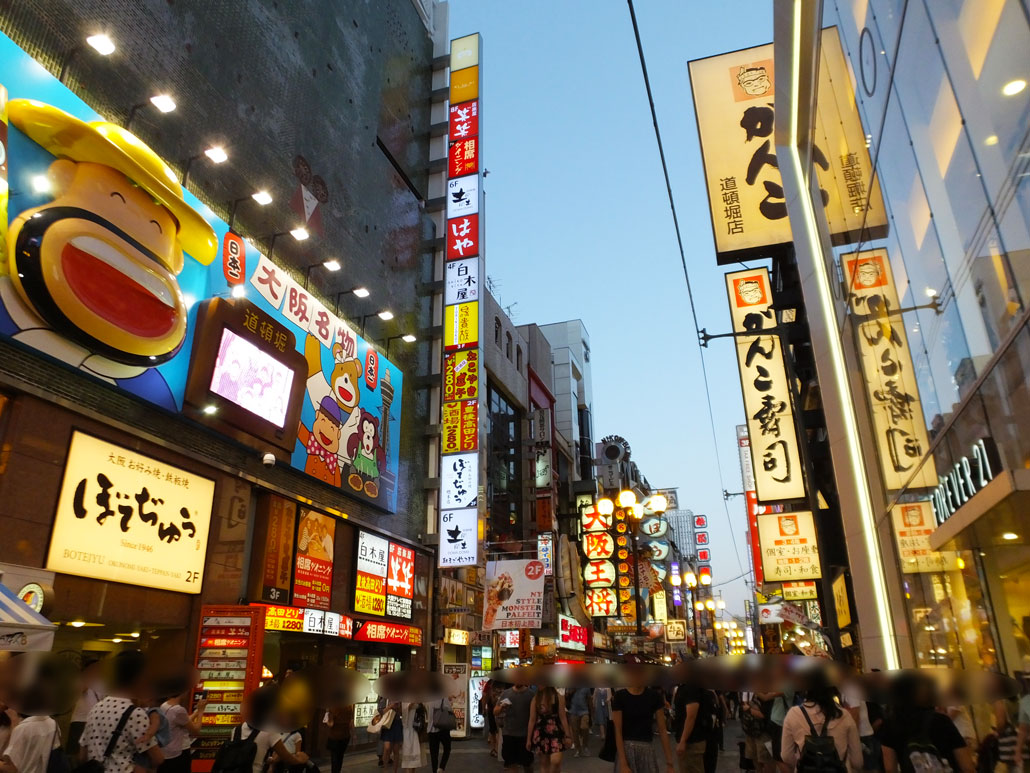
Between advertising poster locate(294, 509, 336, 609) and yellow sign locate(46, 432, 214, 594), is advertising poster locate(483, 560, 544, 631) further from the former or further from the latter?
yellow sign locate(46, 432, 214, 594)

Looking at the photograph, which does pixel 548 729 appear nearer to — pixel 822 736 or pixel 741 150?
pixel 822 736

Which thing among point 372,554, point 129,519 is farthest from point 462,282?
point 129,519

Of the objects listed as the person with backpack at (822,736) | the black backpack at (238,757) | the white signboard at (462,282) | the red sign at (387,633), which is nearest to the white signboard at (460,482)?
the red sign at (387,633)

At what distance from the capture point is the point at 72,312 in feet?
36.7

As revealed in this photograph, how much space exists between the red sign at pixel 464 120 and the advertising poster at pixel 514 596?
1475cm

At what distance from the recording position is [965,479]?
716cm

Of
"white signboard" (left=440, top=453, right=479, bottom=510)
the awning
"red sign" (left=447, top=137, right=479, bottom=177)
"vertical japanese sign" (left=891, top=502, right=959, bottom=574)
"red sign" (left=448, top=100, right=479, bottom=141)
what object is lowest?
the awning

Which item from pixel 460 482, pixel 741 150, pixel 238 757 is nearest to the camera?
pixel 238 757

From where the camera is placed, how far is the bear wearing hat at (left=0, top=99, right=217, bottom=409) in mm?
10719

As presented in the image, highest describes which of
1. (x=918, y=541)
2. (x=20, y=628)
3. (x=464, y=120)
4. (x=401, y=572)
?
(x=464, y=120)

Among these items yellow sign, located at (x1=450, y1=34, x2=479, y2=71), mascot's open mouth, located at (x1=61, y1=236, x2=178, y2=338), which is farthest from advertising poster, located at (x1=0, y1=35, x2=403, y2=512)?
yellow sign, located at (x1=450, y1=34, x2=479, y2=71)

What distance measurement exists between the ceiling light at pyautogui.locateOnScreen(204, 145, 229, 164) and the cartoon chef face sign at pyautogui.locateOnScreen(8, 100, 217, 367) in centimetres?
191

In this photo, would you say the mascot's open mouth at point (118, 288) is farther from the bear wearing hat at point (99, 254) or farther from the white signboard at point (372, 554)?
the white signboard at point (372, 554)

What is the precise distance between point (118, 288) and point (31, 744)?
8.62m
